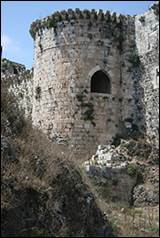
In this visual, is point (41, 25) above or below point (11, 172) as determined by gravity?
above

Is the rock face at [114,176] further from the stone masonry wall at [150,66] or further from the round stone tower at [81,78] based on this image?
the round stone tower at [81,78]

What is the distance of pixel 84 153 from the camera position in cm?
1973

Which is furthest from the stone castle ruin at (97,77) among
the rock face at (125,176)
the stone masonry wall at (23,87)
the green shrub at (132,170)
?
the stone masonry wall at (23,87)

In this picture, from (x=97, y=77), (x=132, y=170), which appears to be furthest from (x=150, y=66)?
(x=132, y=170)

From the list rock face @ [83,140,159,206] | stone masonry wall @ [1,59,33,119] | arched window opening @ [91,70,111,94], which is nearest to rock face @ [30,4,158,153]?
arched window opening @ [91,70,111,94]

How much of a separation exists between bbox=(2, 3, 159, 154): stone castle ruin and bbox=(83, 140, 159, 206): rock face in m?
1.41

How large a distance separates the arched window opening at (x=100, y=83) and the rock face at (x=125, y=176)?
3.44 meters

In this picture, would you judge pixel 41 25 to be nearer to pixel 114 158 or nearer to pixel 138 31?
pixel 138 31

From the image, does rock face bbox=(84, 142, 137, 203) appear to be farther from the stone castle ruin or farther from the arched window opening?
the arched window opening

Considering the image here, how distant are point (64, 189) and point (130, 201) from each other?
19.4ft

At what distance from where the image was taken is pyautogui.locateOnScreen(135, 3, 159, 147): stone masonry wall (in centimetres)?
1917

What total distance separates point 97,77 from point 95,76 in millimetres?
115

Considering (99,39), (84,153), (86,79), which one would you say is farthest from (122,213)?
(99,39)

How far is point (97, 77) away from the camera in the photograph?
21.6 m
